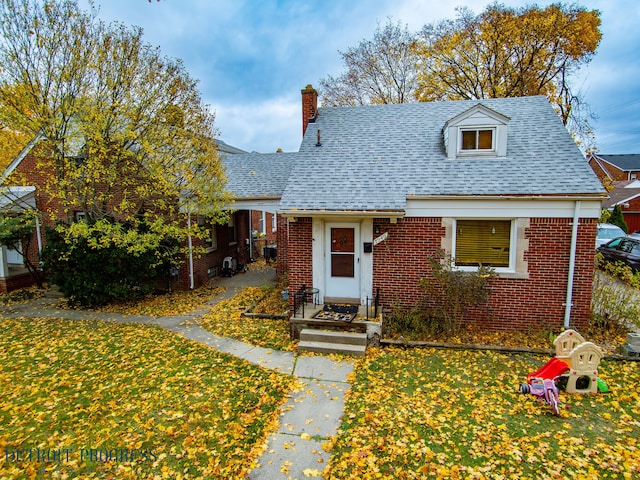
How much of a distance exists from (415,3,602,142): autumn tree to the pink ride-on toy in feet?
A: 61.0

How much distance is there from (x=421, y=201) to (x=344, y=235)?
2.21m

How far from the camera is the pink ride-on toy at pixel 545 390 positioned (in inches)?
215

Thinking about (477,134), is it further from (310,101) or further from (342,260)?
(310,101)

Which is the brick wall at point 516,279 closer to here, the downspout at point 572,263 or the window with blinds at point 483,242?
the downspout at point 572,263

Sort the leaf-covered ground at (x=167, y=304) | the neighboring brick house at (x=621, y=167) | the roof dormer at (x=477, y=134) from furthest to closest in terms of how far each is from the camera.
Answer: the neighboring brick house at (x=621, y=167)
the leaf-covered ground at (x=167, y=304)
the roof dormer at (x=477, y=134)

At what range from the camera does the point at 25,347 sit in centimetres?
823

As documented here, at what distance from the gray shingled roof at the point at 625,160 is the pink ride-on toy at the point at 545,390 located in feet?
179

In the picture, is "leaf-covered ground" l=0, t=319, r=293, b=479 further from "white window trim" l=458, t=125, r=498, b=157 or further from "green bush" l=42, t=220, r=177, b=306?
"white window trim" l=458, t=125, r=498, b=157

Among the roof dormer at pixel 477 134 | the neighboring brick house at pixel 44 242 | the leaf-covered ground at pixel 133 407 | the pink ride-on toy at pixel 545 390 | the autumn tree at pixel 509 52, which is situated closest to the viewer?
the leaf-covered ground at pixel 133 407

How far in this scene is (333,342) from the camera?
793cm

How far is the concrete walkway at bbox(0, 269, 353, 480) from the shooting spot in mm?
4438

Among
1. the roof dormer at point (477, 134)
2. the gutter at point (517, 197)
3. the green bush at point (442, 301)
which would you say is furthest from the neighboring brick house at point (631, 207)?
the green bush at point (442, 301)

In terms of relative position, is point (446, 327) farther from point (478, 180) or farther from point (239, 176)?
point (239, 176)

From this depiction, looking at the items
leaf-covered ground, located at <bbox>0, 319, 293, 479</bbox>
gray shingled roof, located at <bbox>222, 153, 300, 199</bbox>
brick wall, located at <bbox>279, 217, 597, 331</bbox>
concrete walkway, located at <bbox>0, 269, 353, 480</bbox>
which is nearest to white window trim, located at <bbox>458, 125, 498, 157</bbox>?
brick wall, located at <bbox>279, 217, 597, 331</bbox>
